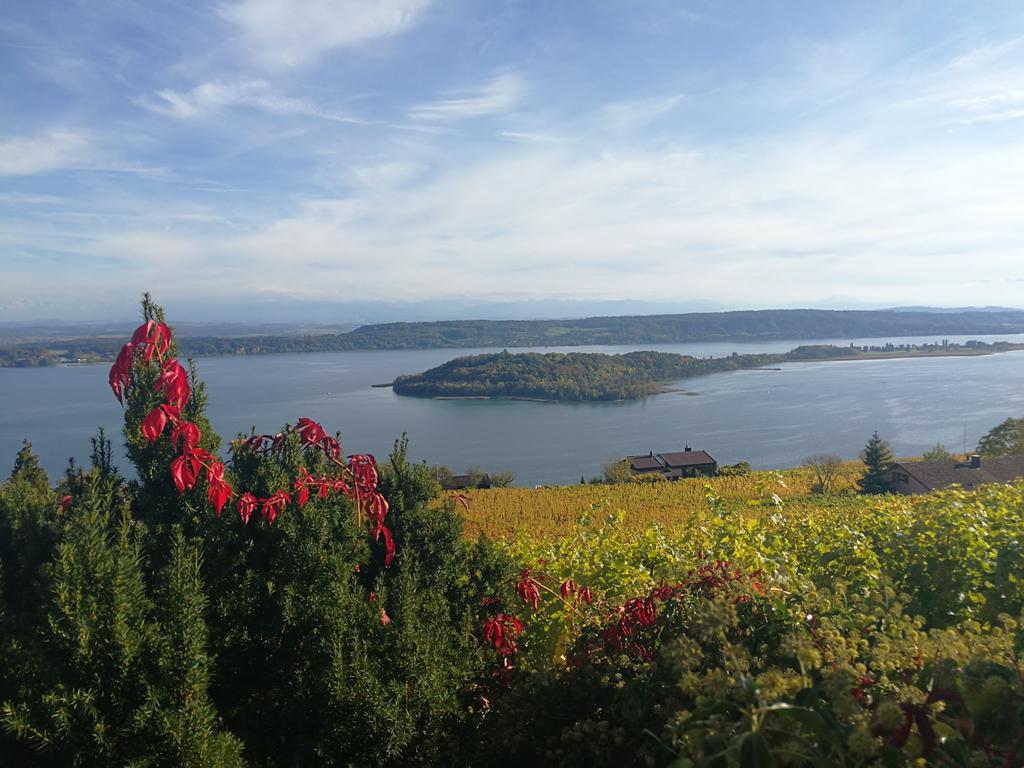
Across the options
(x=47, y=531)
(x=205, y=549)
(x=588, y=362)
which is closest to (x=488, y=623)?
(x=205, y=549)

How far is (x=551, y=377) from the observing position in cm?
5112

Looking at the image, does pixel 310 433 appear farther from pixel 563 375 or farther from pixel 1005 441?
pixel 563 375

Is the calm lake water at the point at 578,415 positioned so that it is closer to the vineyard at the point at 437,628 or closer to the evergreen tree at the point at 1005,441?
the evergreen tree at the point at 1005,441

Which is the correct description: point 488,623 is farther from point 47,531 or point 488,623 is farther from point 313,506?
point 47,531

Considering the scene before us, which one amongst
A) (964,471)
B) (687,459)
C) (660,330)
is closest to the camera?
(964,471)

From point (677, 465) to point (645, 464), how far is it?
1312 millimetres

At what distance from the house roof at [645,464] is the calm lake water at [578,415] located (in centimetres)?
217

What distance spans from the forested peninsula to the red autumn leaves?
45.0m

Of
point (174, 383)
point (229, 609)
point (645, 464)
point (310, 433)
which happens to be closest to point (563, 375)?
point (645, 464)

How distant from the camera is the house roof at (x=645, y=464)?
878 inches

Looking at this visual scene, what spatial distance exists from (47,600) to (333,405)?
3780 centimetres

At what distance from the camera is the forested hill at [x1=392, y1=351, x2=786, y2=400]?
4816cm

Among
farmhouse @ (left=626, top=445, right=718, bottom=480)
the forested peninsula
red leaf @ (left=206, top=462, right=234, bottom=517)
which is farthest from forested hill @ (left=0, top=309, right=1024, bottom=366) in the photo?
red leaf @ (left=206, top=462, right=234, bottom=517)

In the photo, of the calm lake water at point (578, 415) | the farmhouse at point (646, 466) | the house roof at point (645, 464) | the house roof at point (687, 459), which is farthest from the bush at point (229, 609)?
the house roof at point (687, 459)
